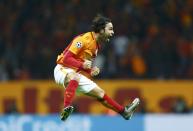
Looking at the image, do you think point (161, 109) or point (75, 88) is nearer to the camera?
point (75, 88)

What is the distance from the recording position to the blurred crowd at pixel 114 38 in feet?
69.2

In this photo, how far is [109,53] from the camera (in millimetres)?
21109

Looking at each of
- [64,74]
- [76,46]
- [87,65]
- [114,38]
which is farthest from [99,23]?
[114,38]

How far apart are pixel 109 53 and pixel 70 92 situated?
6.96m

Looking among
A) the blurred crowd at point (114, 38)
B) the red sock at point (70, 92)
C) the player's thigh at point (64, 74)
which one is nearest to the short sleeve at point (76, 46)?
the player's thigh at point (64, 74)

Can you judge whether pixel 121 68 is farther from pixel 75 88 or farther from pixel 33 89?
pixel 75 88

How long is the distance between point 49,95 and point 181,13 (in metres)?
3.56

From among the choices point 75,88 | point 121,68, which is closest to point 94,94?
point 75,88

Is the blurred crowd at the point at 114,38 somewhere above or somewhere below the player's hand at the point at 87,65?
below

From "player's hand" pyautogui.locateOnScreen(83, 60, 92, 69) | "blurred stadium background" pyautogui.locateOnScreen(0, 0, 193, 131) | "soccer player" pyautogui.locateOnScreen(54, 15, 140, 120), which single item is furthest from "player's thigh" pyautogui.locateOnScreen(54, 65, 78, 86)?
"blurred stadium background" pyautogui.locateOnScreen(0, 0, 193, 131)

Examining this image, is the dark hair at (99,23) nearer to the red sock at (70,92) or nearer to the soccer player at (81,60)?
the soccer player at (81,60)

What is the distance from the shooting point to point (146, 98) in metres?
21.7

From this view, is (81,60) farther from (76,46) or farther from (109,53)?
(109,53)

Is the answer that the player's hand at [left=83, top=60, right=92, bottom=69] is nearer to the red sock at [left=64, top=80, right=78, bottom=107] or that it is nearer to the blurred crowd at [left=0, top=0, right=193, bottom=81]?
the red sock at [left=64, top=80, right=78, bottom=107]
